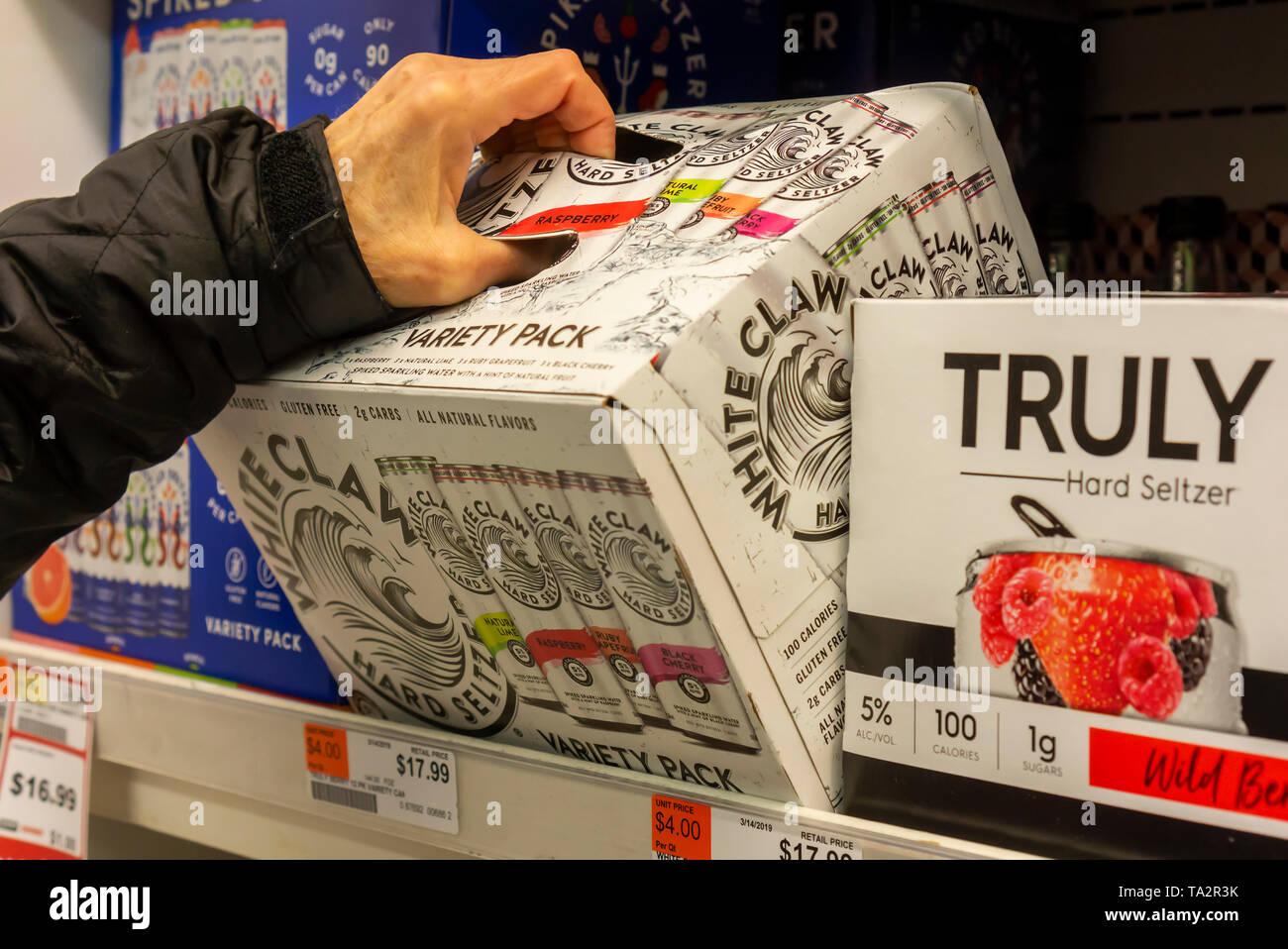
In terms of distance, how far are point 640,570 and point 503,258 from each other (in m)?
0.30

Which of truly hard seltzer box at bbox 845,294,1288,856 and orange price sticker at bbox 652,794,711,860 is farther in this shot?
orange price sticker at bbox 652,794,711,860

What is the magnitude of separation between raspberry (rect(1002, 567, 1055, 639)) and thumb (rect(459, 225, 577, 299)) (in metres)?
0.42

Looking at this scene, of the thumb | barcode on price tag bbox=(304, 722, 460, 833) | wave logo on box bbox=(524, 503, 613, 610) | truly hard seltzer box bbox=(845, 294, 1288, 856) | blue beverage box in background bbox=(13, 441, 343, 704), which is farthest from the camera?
blue beverage box in background bbox=(13, 441, 343, 704)

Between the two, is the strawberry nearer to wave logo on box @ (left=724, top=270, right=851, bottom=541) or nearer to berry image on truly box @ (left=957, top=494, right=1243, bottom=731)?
berry image on truly box @ (left=957, top=494, right=1243, bottom=731)

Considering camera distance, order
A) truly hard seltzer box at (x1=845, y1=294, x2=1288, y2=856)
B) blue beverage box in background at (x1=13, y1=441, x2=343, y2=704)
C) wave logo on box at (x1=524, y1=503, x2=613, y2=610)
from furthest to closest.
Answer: blue beverage box in background at (x1=13, y1=441, x2=343, y2=704) → wave logo on box at (x1=524, y1=503, x2=613, y2=610) → truly hard seltzer box at (x1=845, y1=294, x2=1288, y2=856)

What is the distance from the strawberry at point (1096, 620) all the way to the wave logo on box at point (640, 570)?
24cm

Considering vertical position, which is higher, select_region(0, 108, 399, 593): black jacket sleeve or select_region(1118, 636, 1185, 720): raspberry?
select_region(0, 108, 399, 593): black jacket sleeve

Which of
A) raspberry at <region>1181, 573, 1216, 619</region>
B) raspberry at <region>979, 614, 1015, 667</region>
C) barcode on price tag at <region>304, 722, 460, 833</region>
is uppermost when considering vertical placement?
raspberry at <region>1181, 573, 1216, 619</region>

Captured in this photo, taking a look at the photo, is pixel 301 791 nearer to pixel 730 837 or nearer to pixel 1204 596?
pixel 730 837

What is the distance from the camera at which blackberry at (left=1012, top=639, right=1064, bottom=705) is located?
0.75 m

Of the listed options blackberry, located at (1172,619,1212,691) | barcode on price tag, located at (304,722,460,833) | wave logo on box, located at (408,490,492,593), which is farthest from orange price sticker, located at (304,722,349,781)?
blackberry, located at (1172,619,1212,691)

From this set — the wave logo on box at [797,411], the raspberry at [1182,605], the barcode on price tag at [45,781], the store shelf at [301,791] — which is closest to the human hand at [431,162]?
the wave logo on box at [797,411]

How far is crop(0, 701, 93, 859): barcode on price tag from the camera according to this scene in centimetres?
134

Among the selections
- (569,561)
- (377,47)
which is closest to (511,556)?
(569,561)
